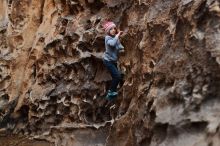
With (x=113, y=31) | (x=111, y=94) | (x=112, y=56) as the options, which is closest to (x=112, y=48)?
(x=112, y=56)


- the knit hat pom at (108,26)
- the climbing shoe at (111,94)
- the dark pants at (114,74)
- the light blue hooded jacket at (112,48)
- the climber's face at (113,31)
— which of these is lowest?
the climbing shoe at (111,94)

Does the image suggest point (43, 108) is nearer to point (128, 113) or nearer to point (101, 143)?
point (101, 143)

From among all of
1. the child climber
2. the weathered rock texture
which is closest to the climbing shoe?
the child climber

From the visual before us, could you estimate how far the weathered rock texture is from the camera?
4199 mm

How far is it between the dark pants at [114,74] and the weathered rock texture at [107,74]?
0.42 ft

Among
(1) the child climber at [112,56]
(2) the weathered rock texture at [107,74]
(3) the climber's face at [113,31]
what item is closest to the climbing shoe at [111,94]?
(1) the child climber at [112,56]

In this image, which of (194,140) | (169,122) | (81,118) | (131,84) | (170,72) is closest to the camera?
(194,140)

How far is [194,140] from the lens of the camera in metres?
3.92

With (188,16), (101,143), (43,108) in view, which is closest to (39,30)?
(43,108)

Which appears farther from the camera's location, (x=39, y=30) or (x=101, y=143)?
(x=39, y=30)

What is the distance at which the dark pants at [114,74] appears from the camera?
22.2 feet

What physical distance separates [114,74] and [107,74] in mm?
540

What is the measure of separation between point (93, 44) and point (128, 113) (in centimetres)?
202

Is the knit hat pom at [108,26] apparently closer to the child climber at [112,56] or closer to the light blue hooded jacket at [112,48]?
the child climber at [112,56]
